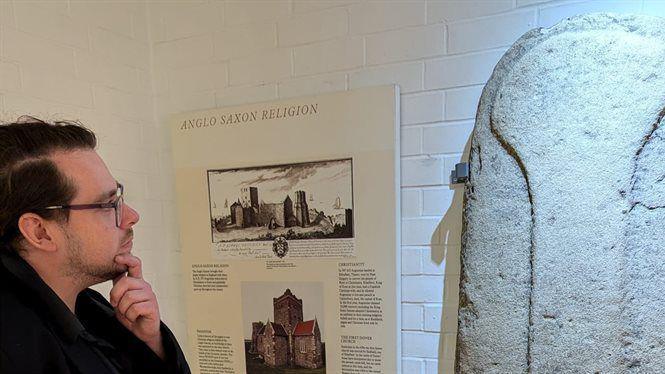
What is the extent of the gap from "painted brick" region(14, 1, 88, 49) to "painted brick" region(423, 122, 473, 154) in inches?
54.8

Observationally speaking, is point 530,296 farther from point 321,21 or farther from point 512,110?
point 321,21

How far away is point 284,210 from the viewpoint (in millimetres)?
1790

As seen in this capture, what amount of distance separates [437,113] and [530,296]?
687 millimetres

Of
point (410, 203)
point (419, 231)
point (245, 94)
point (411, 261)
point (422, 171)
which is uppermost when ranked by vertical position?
point (245, 94)

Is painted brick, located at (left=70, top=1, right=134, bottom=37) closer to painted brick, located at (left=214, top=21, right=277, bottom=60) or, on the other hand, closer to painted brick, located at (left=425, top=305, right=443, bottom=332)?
painted brick, located at (left=214, top=21, right=277, bottom=60)

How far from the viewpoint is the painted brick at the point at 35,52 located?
Answer: 1514 mm

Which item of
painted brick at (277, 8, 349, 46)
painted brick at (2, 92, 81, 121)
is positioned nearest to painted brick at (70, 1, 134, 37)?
painted brick at (2, 92, 81, 121)

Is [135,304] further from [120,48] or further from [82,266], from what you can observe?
[120,48]

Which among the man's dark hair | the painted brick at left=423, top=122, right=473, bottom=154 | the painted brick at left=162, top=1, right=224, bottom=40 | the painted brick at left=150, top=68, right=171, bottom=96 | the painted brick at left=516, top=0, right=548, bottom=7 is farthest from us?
the painted brick at left=150, top=68, right=171, bottom=96

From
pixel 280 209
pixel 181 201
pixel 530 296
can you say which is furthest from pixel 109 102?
pixel 530 296

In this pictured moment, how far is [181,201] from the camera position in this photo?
1.97 m

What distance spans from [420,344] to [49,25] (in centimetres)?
181

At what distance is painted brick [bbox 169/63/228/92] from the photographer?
1.92 m

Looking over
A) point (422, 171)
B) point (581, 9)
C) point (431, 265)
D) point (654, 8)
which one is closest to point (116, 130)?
point (422, 171)
